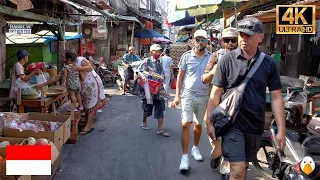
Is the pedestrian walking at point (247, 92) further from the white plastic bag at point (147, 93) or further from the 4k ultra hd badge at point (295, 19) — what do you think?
the white plastic bag at point (147, 93)

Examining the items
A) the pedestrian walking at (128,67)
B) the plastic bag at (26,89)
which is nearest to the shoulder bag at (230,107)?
the plastic bag at (26,89)

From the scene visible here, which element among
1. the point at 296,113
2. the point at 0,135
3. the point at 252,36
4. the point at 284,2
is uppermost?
the point at 284,2

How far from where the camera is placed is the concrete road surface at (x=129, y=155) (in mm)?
4875

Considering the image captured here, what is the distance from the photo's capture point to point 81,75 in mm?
6879

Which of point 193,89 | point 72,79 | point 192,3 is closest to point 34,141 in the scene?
point 193,89

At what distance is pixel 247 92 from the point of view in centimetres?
324

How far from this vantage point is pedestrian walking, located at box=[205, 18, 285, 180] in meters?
3.18

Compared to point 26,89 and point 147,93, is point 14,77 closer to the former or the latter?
point 26,89

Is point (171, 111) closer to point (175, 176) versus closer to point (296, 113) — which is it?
point (175, 176)

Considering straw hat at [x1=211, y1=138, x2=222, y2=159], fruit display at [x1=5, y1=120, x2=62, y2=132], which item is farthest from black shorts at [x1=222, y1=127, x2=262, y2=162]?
fruit display at [x1=5, y1=120, x2=62, y2=132]

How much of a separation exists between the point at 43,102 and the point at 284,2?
536 cm

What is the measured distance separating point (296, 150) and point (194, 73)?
6.04 feet

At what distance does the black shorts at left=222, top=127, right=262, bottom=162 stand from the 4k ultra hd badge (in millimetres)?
2326

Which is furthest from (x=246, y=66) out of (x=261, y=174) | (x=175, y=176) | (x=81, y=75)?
(x=81, y=75)
